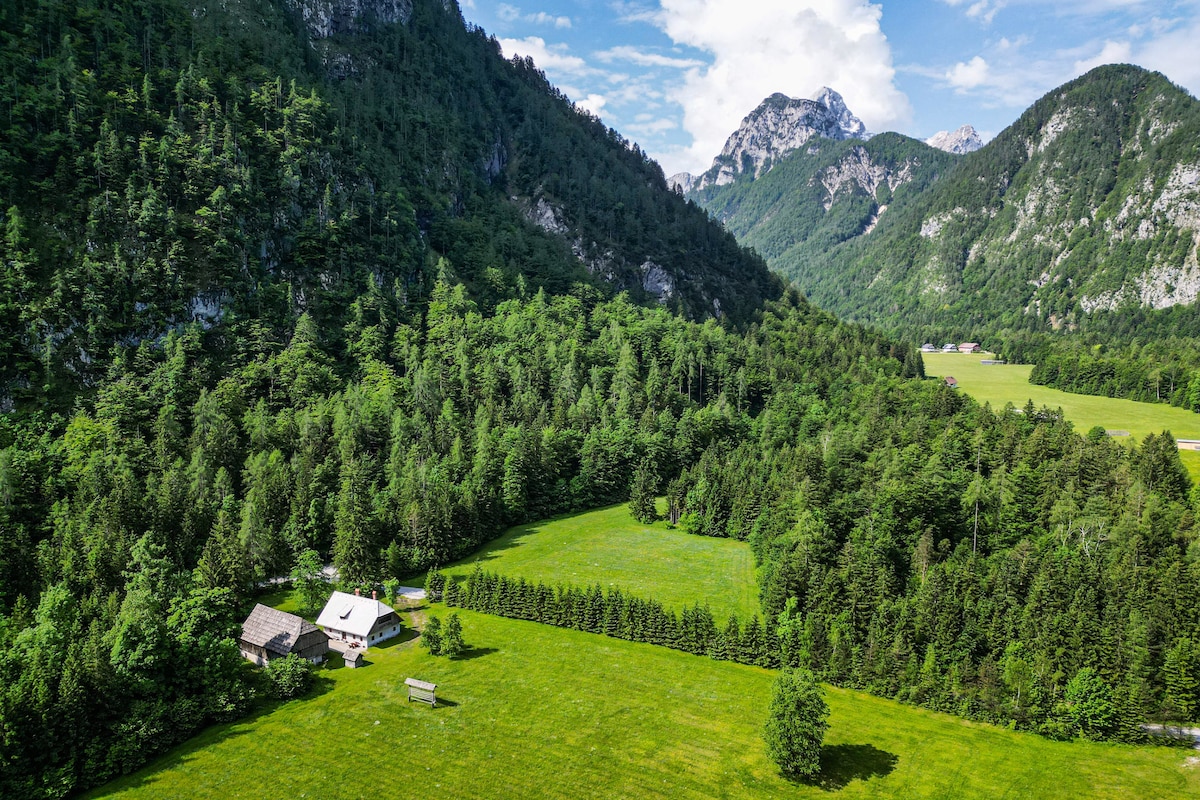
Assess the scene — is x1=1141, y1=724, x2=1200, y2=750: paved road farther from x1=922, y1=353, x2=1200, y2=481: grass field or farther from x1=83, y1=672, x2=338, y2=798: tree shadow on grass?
x1=83, y1=672, x2=338, y2=798: tree shadow on grass

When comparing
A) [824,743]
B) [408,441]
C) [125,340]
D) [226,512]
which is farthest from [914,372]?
[125,340]

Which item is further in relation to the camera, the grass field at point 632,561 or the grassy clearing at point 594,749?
the grass field at point 632,561

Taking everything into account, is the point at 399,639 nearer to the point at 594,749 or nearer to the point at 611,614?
the point at 611,614

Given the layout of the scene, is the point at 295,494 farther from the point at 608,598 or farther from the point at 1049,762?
the point at 1049,762

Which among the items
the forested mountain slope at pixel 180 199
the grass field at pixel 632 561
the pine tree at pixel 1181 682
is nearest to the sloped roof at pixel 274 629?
the grass field at pixel 632 561

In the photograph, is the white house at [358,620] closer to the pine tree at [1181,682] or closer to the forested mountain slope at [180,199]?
the forested mountain slope at [180,199]

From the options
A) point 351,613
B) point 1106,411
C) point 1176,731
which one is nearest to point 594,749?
point 351,613

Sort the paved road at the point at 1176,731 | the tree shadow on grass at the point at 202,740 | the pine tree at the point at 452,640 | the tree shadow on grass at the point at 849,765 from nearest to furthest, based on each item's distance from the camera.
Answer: the tree shadow on grass at the point at 202,740, the tree shadow on grass at the point at 849,765, the paved road at the point at 1176,731, the pine tree at the point at 452,640
